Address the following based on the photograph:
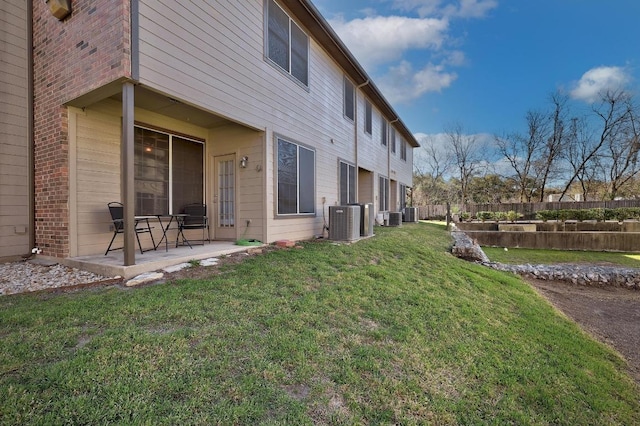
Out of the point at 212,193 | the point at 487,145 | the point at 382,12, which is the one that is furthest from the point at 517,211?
the point at 212,193

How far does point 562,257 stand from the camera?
9.91m

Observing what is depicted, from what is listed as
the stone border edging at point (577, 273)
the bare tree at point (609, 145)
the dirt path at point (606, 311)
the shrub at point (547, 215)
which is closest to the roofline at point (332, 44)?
the stone border edging at point (577, 273)

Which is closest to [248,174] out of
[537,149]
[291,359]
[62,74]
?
[62,74]

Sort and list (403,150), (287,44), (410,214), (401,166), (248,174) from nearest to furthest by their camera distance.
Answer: (248,174) → (287,44) → (410,214) → (401,166) → (403,150)

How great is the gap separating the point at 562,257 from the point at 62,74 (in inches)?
538

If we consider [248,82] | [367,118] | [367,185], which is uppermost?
[367,118]

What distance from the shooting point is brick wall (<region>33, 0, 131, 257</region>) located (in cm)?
368

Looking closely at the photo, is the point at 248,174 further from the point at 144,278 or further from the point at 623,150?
the point at 623,150

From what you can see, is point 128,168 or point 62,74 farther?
point 62,74

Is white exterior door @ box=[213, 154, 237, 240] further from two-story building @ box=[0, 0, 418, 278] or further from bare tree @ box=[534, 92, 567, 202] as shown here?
bare tree @ box=[534, 92, 567, 202]

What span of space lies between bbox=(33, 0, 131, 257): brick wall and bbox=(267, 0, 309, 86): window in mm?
2898

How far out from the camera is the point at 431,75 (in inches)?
924

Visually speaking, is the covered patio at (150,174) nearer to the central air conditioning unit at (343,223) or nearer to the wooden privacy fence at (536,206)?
the central air conditioning unit at (343,223)

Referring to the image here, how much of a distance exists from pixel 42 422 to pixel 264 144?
4976mm
